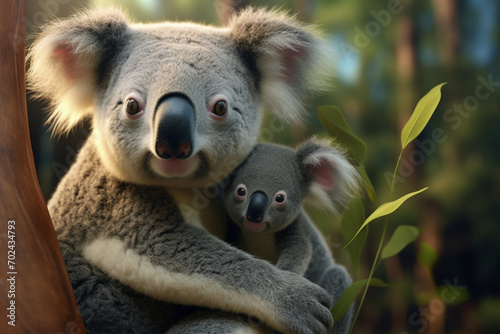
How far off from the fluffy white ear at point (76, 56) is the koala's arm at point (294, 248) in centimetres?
64

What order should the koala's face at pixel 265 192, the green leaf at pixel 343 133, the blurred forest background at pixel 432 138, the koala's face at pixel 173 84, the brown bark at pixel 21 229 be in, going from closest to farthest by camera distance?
the brown bark at pixel 21 229, the koala's face at pixel 173 84, the koala's face at pixel 265 192, the green leaf at pixel 343 133, the blurred forest background at pixel 432 138

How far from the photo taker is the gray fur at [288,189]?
116cm

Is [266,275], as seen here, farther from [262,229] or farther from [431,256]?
[431,256]

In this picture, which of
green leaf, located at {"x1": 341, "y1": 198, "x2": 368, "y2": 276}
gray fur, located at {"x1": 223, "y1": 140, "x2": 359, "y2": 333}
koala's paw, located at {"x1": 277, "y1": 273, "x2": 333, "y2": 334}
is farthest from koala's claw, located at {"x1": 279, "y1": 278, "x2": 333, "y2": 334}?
green leaf, located at {"x1": 341, "y1": 198, "x2": 368, "y2": 276}

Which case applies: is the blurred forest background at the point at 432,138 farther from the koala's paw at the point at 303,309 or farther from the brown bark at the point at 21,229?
the brown bark at the point at 21,229

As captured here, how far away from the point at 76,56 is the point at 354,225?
2.91ft

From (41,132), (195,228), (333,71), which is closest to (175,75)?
(195,228)

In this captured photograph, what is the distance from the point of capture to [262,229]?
116 centimetres

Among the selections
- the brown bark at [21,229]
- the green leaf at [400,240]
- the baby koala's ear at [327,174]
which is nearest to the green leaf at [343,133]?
the baby koala's ear at [327,174]

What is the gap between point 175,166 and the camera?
3.43ft

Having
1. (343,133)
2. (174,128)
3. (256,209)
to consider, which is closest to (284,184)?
(256,209)

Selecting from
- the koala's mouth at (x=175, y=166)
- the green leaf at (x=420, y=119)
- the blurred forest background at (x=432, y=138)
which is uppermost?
the green leaf at (x=420, y=119)

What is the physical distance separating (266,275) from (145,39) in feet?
2.18

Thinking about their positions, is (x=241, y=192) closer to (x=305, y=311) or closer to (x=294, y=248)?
(x=294, y=248)
